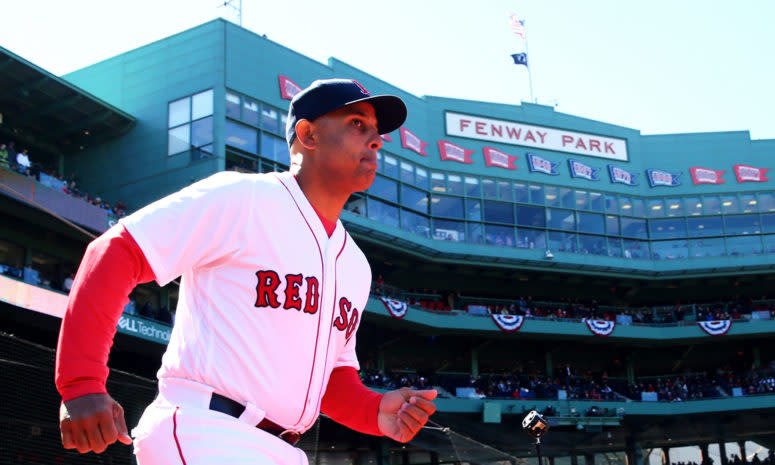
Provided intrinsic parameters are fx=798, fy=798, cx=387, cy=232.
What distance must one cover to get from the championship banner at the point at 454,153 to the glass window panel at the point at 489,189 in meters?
1.26

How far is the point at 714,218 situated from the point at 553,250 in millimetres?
9548

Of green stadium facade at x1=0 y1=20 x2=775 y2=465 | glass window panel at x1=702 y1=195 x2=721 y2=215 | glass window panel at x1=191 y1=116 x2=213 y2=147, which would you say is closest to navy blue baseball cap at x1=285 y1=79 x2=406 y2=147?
green stadium facade at x1=0 y1=20 x2=775 y2=465

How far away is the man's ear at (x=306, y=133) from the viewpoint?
121 inches

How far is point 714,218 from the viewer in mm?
41531

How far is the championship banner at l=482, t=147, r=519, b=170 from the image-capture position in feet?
128

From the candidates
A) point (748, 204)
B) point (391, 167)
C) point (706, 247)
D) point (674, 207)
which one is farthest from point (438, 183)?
point (748, 204)

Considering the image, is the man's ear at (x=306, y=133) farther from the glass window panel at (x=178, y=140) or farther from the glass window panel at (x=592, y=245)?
the glass window panel at (x=592, y=245)

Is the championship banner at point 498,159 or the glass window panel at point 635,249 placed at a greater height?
the championship banner at point 498,159

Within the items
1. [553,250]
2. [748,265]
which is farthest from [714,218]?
[553,250]

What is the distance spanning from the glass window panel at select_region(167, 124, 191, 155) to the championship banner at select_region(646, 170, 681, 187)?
2442 centimetres

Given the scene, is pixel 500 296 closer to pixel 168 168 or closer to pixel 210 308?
pixel 168 168

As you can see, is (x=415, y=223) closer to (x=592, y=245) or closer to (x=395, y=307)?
(x=395, y=307)

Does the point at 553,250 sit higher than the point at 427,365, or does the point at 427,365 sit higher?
the point at 553,250

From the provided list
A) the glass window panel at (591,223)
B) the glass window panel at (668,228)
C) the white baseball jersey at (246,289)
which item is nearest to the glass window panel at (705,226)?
the glass window panel at (668,228)
